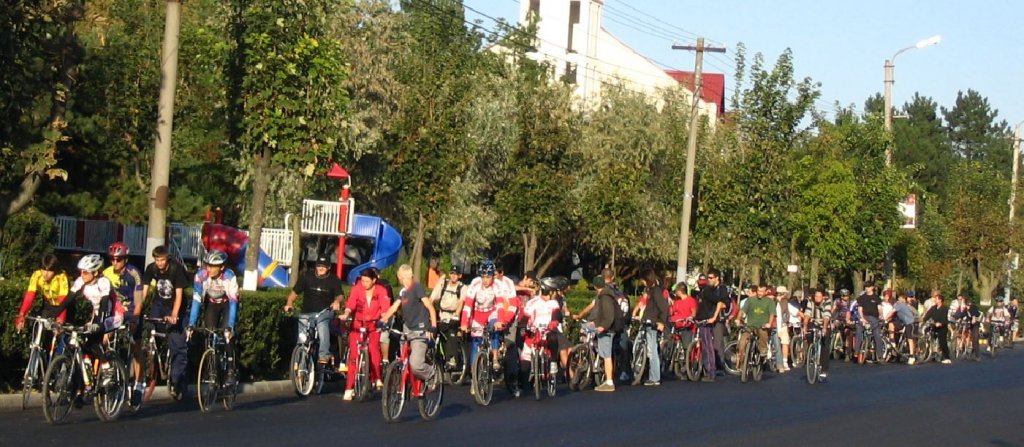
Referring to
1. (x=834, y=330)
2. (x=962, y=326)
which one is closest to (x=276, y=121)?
(x=834, y=330)

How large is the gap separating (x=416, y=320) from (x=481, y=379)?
213 cm

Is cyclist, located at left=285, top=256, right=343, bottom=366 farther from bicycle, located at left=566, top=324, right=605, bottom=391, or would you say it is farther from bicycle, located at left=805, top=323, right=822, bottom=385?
bicycle, located at left=805, top=323, right=822, bottom=385

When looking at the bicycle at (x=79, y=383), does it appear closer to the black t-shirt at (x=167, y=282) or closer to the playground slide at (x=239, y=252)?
the black t-shirt at (x=167, y=282)

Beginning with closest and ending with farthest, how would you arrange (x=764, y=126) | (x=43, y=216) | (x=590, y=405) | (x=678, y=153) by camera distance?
(x=590, y=405) < (x=43, y=216) < (x=764, y=126) < (x=678, y=153)

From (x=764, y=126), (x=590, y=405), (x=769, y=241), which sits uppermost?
(x=764, y=126)

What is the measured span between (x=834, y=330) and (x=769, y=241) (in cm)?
475

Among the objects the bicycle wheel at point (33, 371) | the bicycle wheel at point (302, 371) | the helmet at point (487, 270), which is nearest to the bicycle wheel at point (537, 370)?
the helmet at point (487, 270)

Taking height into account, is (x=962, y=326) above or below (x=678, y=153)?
below

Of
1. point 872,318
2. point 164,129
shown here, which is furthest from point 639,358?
point 872,318

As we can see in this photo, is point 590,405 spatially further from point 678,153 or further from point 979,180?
point 979,180

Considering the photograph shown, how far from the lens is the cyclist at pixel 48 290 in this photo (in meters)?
14.3

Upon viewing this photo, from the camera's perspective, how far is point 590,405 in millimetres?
18938

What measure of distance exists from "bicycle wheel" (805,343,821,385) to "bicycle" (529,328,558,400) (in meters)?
6.39

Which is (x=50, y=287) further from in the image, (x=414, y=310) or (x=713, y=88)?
(x=713, y=88)
